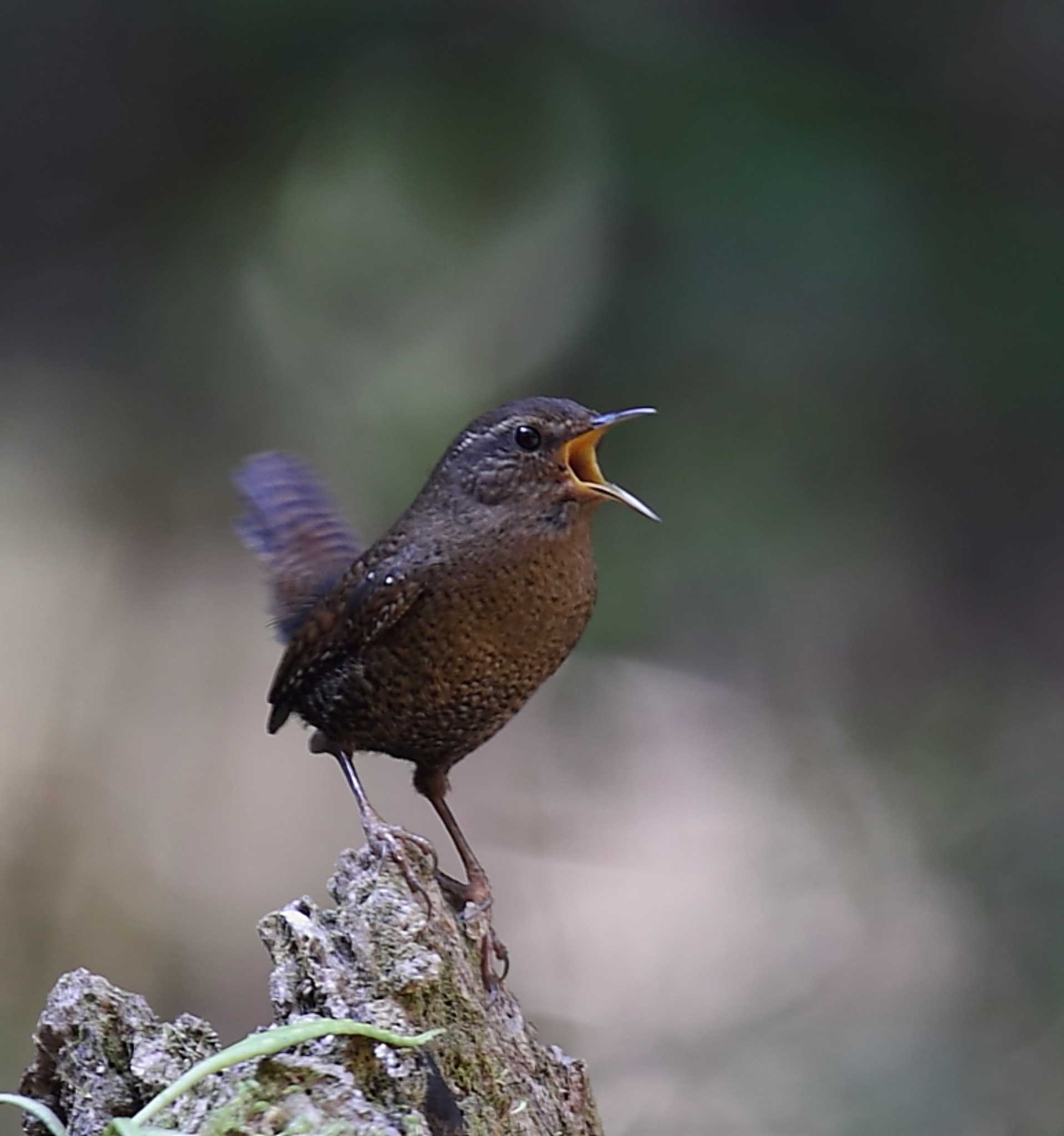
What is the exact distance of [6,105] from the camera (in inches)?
186

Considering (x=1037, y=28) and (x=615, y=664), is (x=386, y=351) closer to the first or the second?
(x=615, y=664)

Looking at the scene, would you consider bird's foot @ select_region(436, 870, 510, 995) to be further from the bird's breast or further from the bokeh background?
the bokeh background

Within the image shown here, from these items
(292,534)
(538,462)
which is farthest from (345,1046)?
(292,534)

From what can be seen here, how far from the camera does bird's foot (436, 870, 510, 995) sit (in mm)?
2141

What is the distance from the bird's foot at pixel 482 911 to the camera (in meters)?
2.14

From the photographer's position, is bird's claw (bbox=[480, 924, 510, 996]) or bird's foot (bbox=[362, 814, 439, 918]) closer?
bird's foot (bbox=[362, 814, 439, 918])

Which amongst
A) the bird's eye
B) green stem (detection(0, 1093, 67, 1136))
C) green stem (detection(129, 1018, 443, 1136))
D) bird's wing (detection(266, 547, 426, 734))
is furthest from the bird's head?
green stem (detection(0, 1093, 67, 1136))

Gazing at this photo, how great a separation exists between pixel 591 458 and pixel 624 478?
1.68m

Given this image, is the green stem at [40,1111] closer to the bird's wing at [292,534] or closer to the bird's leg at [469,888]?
the bird's leg at [469,888]

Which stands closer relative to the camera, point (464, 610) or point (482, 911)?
point (482, 911)

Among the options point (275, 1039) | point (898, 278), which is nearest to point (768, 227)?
point (898, 278)

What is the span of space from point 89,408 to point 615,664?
1.68 m

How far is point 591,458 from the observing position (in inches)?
97.2

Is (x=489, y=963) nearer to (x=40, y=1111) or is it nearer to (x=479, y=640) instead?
(x=479, y=640)
